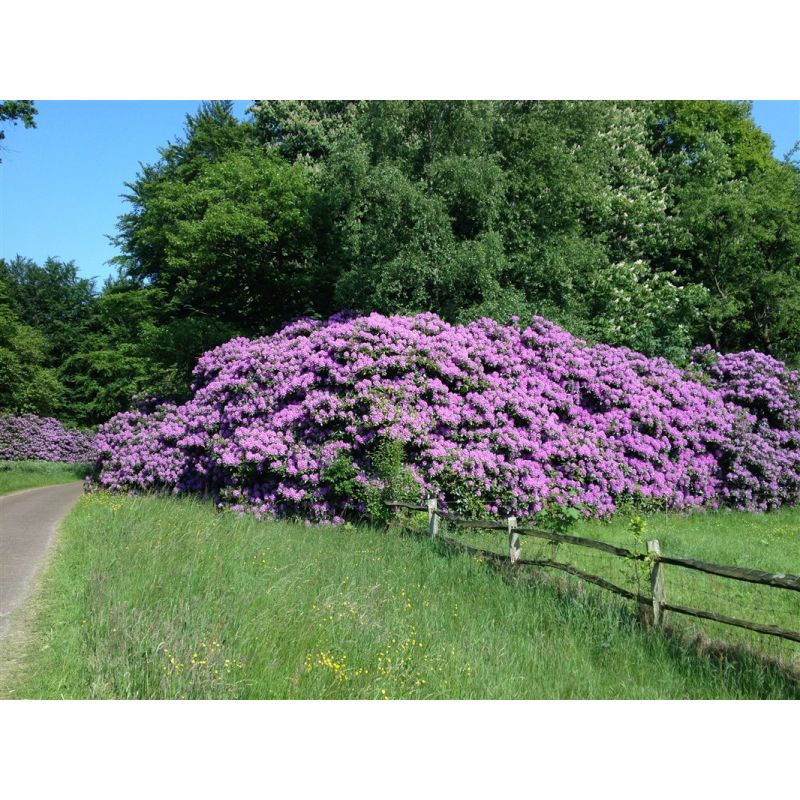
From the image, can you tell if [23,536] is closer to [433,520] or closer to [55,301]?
[433,520]

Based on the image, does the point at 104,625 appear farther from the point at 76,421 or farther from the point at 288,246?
the point at 76,421

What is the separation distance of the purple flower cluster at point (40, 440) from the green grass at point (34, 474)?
3.54 meters

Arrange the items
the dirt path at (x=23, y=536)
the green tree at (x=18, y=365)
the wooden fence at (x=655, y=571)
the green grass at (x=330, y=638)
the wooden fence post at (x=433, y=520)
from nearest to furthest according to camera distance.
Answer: the green grass at (x=330, y=638), the wooden fence at (x=655, y=571), the dirt path at (x=23, y=536), the wooden fence post at (x=433, y=520), the green tree at (x=18, y=365)

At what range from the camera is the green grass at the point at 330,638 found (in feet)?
16.8

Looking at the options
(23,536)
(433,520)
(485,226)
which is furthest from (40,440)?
(433,520)

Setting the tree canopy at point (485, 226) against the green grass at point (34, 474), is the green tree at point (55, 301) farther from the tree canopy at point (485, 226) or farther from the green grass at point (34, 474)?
the tree canopy at point (485, 226)

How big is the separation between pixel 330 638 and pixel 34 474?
2866cm

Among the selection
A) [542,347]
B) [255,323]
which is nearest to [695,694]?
[542,347]

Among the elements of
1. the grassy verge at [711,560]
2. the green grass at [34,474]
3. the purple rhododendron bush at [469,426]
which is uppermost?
the purple rhododendron bush at [469,426]

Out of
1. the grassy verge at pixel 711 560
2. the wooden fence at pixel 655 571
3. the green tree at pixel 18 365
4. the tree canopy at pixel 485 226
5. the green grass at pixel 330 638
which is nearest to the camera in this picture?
the green grass at pixel 330 638

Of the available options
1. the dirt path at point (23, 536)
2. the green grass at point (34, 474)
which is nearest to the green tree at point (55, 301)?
the green grass at point (34, 474)

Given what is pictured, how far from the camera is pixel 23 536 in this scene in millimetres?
12211

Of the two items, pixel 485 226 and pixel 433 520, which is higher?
pixel 485 226

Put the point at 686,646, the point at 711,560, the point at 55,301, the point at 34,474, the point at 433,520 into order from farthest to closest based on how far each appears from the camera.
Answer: the point at 55,301
the point at 34,474
the point at 433,520
the point at 711,560
the point at 686,646
